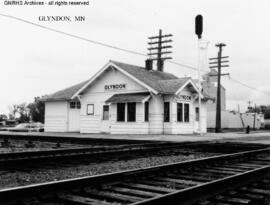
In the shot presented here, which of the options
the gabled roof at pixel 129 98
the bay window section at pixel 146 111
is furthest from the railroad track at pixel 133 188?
the bay window section at pixel 146 111

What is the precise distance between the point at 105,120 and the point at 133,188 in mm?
21868

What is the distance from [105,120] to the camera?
2692 cm

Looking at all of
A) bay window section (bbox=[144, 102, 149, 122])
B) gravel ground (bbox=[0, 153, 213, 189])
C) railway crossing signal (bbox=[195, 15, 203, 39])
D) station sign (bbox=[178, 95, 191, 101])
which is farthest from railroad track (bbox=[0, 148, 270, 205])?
station sign (bbox=[178, 95, 191, 101])

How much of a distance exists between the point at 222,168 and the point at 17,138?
15.4 m

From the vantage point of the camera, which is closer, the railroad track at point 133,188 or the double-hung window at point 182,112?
the railroad track at point 133,188

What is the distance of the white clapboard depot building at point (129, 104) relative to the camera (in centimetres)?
2489

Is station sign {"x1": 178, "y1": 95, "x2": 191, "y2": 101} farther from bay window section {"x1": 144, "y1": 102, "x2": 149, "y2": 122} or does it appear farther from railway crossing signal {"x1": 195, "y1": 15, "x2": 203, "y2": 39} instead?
railway crossing signal {"x1": 195, "y1": 15, "x2": 203, "y2": 39}

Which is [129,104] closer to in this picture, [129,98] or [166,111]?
[129,98]

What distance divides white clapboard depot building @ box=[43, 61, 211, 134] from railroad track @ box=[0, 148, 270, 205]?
1751 cm

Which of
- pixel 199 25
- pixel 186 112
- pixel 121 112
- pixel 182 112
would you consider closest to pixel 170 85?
pixel 182 112

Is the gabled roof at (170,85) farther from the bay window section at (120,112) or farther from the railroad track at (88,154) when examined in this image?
the railroad track at (88,154)

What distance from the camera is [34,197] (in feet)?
13.6

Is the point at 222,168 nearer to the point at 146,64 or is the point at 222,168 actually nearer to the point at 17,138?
the point at 17,138

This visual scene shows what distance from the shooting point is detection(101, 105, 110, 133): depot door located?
26.8m
